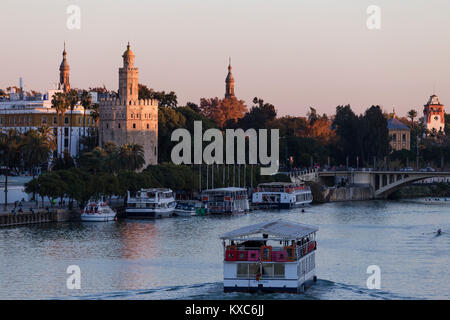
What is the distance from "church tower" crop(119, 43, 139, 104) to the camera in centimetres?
14838

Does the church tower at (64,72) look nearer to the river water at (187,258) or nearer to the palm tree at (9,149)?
the palm tree at (9,149)

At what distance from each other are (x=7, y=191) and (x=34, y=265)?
42.8m

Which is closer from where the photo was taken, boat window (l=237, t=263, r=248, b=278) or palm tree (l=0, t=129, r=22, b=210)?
boat window (l=237, t=263, r=248, b=278)

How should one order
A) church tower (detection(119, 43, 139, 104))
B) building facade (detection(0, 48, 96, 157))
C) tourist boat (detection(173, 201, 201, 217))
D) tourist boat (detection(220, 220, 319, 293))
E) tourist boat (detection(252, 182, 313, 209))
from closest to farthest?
1. tourist boat (detection(220, 220, 319, 293))
2. tourist boat (detection(173, 201, 201, 217))
3. tourist boat (detection(252, 182, 313, 209))
4. church tower (detection(119, 43, 139, 104))
5. building facade (detection(0, 48, 96, 157))

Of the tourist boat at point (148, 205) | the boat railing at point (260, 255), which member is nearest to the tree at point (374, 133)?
the tourist boat at point (148, 205)

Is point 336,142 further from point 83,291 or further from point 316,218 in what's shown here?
point 83,291

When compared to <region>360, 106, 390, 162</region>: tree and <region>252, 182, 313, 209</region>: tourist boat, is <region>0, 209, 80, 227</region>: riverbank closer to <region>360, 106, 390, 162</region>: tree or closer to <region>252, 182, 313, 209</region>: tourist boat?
<region>252, 182, 313, 209</region>: tourist boat

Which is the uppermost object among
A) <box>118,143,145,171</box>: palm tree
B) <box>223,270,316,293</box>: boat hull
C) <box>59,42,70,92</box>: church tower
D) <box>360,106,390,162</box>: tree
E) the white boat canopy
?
<box>59,42,70,92</box>: church tower

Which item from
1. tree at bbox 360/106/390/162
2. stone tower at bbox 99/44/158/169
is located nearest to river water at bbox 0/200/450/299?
stone tower at bbox 99/44/158/169

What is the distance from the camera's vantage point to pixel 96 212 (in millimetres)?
106188

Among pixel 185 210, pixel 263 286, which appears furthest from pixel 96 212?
pixel 263 286

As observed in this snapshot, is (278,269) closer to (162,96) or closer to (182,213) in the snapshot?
(182,213)

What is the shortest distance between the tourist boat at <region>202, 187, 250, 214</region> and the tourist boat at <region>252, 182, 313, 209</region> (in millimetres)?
8841
